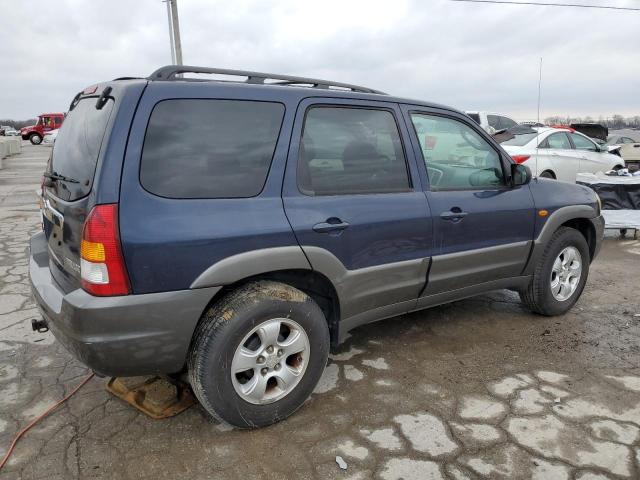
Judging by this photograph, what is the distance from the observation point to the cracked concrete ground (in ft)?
7.61

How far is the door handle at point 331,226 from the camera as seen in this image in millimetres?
2627

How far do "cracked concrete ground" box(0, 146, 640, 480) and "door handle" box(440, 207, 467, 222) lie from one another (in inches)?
38.1

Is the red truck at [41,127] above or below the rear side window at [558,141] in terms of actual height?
above

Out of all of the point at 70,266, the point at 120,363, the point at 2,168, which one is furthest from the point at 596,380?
the point at 2,168

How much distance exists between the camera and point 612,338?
Answer: 377cm

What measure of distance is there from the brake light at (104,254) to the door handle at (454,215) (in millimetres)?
1952

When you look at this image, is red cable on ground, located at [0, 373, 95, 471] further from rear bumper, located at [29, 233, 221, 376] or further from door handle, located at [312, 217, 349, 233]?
door handle, located at [312, 217, 349, 233]

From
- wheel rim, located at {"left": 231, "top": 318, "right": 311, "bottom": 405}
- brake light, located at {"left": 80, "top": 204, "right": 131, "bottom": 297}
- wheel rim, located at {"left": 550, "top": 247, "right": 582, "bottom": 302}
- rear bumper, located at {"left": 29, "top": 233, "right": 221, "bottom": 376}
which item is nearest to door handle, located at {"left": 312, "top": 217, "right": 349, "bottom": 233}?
wheel rim, located at {"left": 231, "top": 318, "right": 311, "bottom": 405}

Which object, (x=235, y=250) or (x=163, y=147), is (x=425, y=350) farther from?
(x=163, y=147)

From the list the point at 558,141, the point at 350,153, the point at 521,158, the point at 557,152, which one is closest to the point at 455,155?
the point at 350,153

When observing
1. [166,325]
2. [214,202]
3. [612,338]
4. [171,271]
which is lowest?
[612,338]

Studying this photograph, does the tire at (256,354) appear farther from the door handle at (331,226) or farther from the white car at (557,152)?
the white car at (557,152)

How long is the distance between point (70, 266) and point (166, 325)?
58cm

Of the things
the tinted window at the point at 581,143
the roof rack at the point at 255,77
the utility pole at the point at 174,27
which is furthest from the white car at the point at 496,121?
the roof rack at the point at 255,77
